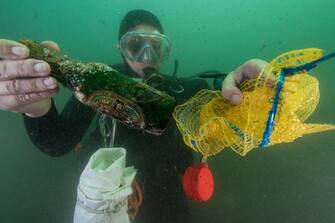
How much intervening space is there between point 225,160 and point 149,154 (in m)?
3.51

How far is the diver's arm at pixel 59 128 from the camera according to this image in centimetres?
269

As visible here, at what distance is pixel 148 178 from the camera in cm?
411

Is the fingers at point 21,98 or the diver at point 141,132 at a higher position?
the fingers at point 21,98

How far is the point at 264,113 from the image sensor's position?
1.40 m

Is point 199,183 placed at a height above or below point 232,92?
below

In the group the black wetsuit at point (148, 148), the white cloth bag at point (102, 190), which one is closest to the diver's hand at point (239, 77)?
the white cloth bag at point (102, 190)

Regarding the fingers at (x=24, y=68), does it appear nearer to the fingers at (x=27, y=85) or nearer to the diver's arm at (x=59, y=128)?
the fingers at (x=27, y=85)

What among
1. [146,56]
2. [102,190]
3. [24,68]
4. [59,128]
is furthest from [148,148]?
[24,68]

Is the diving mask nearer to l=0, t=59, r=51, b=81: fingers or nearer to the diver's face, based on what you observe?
the diver's face

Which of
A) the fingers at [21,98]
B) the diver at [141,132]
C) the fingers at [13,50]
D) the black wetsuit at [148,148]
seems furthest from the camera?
the black wetsuit at [148,148]

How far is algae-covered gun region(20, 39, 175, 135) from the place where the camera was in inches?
55.7

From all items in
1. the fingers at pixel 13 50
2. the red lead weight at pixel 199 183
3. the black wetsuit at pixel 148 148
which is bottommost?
the black wetsuit at pixel 148 148

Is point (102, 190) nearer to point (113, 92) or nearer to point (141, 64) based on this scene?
point (113, 92)

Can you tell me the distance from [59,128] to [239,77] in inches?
89.1
